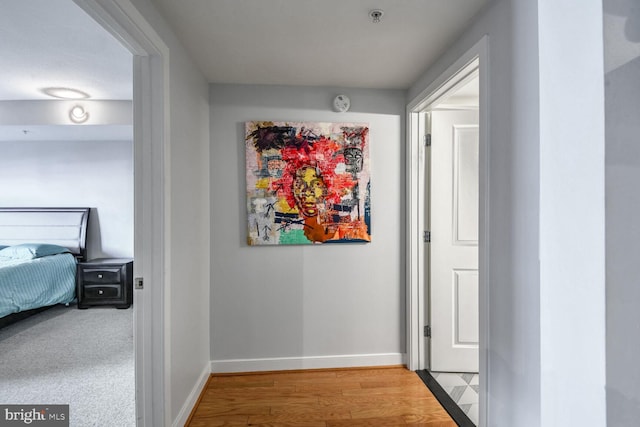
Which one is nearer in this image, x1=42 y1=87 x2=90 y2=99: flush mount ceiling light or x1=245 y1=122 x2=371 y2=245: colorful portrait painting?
x1=245 y1=122 x2=371 y2=245: colorful portrait painting

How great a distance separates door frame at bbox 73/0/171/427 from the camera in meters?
1.48

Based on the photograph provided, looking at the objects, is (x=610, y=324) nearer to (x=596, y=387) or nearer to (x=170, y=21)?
(x=596, y=387)

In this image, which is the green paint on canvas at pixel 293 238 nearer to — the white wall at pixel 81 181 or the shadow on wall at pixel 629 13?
the shadow on wall at pixel 629 13

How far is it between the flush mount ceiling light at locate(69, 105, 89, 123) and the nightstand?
71.6 inches

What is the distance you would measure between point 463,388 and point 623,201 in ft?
6.52

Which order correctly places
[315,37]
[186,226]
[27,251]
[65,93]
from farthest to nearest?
[27,251]
[65,93]
[186,226]
[315,37]

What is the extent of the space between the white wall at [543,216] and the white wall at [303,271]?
3.34ft

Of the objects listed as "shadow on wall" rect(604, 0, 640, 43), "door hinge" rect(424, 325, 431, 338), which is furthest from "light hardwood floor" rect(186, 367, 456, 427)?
"shadow on wall" rect(604, 0, 640, 43)

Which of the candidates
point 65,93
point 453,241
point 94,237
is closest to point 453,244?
point 453,241

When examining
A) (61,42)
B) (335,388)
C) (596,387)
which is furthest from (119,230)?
(596,387)

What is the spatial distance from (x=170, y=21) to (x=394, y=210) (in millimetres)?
1964

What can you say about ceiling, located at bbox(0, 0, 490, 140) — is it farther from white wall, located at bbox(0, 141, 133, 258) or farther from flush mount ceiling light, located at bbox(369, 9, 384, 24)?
white wall, located at bbox(0, 141, 133, 258)

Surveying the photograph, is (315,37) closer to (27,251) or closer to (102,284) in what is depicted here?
(102,284)

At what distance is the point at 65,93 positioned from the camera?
9.69 feet
